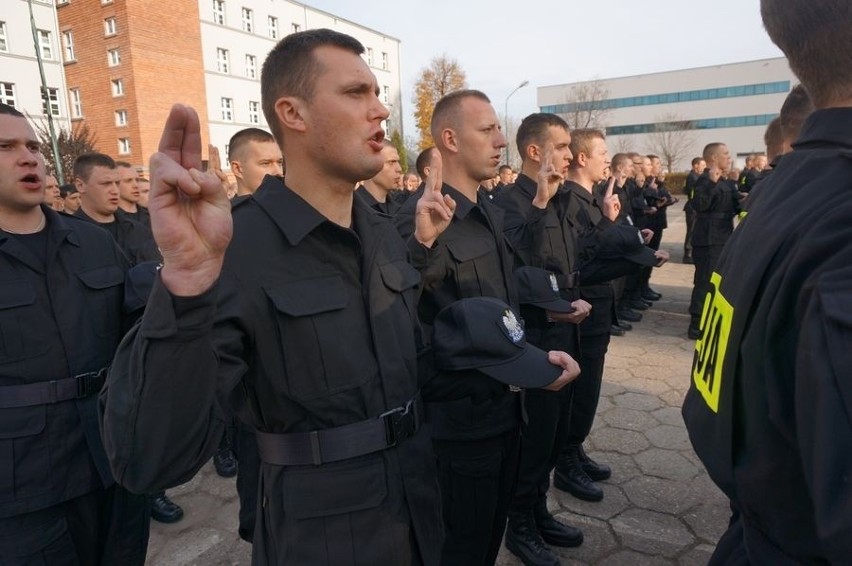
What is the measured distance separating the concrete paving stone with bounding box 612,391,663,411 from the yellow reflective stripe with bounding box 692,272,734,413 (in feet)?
12.0

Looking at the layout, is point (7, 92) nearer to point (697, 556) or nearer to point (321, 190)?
point (321, 190)

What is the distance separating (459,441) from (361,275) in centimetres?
116

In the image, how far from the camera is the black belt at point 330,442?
146 cm

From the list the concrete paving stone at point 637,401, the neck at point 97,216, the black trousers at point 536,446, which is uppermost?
the neck at point 97,216

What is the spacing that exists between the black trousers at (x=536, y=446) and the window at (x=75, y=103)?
34.8 m

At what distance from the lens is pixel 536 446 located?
3.05 metres

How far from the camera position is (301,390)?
145cm

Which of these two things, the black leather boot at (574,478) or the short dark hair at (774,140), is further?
the short dark hair at (774,140)

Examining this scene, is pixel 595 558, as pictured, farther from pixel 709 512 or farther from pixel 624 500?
pixel 709 512

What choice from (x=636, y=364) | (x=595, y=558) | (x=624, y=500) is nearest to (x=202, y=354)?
(x=595, y=558)

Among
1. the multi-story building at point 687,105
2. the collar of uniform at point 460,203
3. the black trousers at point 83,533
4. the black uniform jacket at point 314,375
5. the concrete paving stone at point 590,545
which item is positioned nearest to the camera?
the black uniform jacket at point 314,375

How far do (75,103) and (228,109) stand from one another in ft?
26.8

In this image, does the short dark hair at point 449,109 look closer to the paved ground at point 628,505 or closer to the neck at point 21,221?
the neck at point 21,221

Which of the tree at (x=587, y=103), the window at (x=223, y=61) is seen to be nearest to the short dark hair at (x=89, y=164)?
the window at (x=223, y=61)
